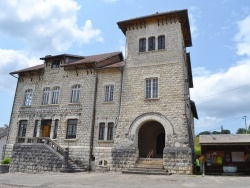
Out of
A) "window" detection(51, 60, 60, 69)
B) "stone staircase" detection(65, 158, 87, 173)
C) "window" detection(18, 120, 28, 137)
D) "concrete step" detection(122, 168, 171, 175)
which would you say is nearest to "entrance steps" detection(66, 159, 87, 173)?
"stone staircase" detection(65, 158, 87, 173)

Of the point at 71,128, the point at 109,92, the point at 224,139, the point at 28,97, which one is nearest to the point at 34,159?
the point at 71,128

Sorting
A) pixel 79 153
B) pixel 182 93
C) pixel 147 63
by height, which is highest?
pixel 147 63

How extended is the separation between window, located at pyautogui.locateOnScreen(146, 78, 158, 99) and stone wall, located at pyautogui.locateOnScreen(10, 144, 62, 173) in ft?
26.7

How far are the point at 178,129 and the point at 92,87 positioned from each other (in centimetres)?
815

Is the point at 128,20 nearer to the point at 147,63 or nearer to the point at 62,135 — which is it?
the point at 147,63

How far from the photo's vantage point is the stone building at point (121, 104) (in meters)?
17.1

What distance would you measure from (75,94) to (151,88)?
702cm

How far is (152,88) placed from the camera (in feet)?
59.9

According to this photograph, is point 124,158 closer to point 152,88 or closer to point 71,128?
point 152,88

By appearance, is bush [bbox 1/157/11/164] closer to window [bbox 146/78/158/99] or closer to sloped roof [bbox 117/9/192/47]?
window [bbox 146/78/158/99]

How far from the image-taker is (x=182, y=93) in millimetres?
17109

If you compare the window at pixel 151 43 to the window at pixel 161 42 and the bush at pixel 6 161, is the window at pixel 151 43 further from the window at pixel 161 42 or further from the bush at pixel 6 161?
the bush at pixel 6 161

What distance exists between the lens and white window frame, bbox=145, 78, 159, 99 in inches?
711

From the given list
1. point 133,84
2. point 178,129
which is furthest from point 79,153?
point 178,129
